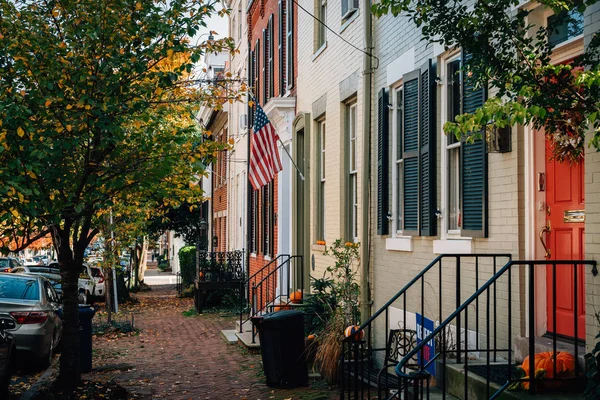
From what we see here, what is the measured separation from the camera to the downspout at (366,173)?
10.9m

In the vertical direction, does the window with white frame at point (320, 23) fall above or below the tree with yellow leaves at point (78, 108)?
above

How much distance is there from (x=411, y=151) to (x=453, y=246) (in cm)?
166

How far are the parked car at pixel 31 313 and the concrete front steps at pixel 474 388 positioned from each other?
7.30 metres

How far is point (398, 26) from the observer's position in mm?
10211

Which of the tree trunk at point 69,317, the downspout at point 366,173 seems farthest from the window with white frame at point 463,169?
the tree trunk at point 69,317

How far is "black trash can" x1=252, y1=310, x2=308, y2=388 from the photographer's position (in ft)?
34.7

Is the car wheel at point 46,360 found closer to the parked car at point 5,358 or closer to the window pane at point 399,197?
the parked car at point 5,358

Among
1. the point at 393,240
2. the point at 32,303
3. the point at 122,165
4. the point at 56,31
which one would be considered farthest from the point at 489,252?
the point at 32,303

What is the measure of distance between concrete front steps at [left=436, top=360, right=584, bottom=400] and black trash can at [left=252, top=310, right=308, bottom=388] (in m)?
3.60

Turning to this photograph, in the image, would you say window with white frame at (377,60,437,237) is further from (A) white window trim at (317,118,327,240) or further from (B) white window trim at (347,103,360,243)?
(A) white window trim at (317,118,327,240)

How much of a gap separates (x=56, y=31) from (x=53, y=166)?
1859 mm

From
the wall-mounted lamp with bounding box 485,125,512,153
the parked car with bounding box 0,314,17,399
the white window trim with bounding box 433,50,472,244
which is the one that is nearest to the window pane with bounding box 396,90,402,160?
the white window trim with bounding box 433,50,472,244

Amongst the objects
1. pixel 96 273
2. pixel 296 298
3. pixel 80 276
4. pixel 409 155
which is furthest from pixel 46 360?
pixel 96 273

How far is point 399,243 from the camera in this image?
9969mm
